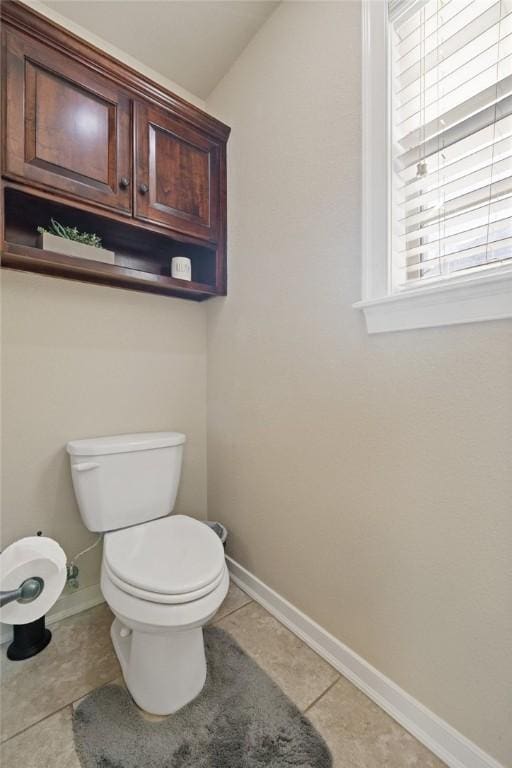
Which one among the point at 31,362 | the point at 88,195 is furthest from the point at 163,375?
the point at 88,195

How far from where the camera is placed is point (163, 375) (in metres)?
1.67

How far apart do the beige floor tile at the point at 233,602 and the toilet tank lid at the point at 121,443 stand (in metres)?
0.74

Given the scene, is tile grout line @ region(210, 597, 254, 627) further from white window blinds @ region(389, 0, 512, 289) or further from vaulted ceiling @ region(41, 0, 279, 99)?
vaulted ceiling @ region(41, 0, 279, 99)

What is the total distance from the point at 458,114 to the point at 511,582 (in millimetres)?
1193

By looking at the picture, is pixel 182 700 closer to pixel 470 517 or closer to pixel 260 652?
pixel 260 652

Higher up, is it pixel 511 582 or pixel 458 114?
pixel 458 114

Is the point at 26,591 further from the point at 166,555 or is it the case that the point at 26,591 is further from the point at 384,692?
the point at 384,692

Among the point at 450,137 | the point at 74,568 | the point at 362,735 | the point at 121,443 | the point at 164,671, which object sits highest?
the point at 450,137

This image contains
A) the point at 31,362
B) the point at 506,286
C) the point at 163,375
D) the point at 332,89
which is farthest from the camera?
the point at 163,375

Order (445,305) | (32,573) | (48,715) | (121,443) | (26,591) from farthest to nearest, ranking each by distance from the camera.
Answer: (121,443), (48,715), (445,305), (32,573), (26,591)

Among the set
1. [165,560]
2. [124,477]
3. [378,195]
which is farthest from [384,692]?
[378,195]

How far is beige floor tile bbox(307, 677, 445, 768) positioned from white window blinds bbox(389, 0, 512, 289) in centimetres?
129

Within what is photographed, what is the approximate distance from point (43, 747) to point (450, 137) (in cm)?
201

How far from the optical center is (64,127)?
3.87 ft
